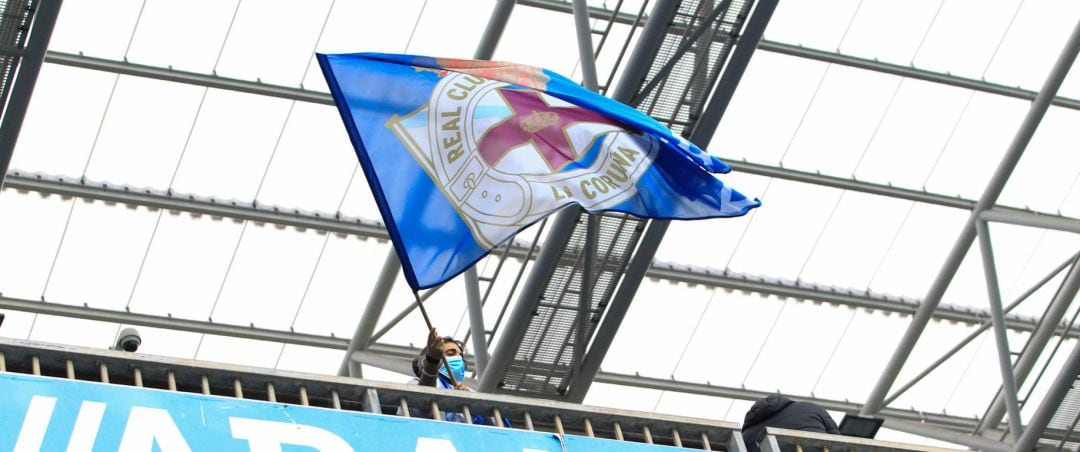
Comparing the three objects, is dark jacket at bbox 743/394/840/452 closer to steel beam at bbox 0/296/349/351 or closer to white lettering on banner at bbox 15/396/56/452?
white lettering on banner at bbox 15/396/56/452

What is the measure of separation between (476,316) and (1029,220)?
8623 millimetres

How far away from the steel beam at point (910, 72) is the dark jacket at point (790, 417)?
13.2 meters

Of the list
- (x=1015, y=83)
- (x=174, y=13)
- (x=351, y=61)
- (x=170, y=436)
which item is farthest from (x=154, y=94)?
(x=170, y=436)

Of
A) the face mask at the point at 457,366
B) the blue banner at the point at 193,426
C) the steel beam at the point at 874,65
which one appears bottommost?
the blue banner at the point at 193,426

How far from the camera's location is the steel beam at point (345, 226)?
2444 cm

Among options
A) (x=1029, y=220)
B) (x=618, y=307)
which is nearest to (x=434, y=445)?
(x=618, y=307)

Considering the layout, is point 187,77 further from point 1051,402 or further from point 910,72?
point 1051,402

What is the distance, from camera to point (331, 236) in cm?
2558

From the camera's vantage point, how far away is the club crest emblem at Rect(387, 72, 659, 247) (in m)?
14.3

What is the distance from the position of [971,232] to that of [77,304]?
12597 mm

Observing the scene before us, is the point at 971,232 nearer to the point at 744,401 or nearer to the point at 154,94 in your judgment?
the point at 744,401

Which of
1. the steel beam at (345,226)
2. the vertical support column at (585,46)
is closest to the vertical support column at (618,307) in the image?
the vertical support column at (585,46)

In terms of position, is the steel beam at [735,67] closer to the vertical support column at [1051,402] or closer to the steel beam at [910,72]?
the steel beam at [910,72]

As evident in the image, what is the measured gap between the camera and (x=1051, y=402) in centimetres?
2534
